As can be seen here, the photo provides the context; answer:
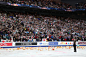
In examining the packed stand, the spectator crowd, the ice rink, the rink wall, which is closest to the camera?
the ice rink

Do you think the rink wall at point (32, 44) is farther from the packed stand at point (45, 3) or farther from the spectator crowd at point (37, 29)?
the packed stand at point (45, 3)

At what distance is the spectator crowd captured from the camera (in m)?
22.3

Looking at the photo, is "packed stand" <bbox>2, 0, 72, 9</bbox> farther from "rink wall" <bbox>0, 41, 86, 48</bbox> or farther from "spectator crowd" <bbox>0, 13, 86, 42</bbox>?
"rink wall" <bbox>0, 41, 86, 48</bbox>

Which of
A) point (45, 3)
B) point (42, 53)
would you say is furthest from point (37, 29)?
point (42, 53)

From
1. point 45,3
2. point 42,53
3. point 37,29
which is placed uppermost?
point 45,3

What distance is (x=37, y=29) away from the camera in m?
24.9

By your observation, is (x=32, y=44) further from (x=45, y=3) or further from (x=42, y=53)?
(x=45, y=3)

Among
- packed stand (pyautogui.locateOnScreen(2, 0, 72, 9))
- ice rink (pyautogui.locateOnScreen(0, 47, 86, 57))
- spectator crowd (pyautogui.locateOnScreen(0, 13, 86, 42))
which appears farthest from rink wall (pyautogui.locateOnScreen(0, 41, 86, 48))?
packed stand (pyautogui.locateOnScreen(2, 0, 72, 9))

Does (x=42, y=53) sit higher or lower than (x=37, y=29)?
lower

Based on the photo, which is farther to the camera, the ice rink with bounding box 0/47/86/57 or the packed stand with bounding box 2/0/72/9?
the packed stand with bounding box 2/0/72/9

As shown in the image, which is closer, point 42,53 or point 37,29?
point 42,53

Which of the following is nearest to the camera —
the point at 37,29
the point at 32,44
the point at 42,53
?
the point at 42,53

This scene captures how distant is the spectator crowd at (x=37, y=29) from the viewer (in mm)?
22316

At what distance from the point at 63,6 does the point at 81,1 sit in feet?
17.2
